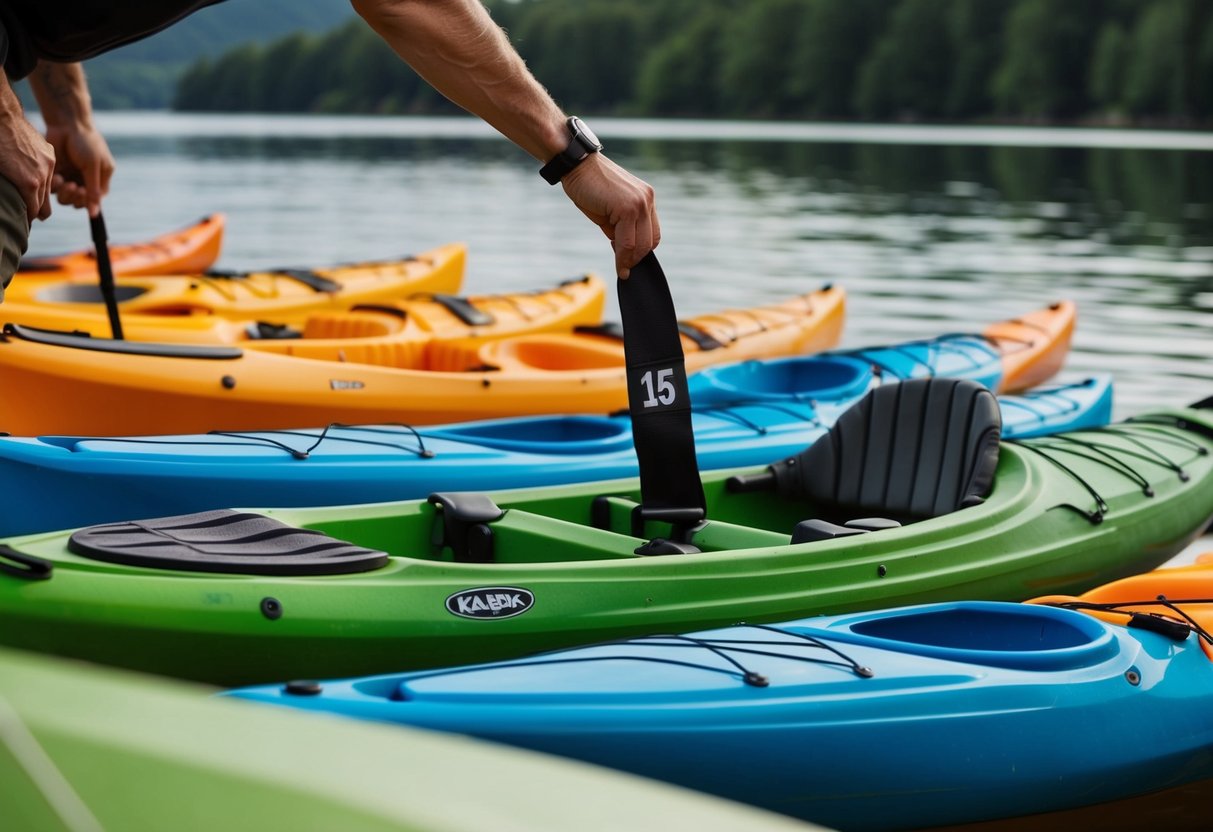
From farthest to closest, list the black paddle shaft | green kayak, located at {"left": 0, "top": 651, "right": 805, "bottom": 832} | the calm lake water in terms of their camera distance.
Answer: the calm lake water
the black paddle shaft
green kayak, located at {"left": 0, "top": 651, "right": 805, "bottom": 832}

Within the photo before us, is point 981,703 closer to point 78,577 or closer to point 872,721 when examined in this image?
point 872,721

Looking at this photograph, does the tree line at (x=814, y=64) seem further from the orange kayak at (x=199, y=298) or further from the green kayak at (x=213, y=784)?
the green kayak at (x=213, y=784)

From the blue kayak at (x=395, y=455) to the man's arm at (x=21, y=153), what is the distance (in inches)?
79.8

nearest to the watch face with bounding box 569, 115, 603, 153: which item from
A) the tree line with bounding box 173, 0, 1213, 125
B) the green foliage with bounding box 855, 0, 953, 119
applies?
the tree line with bounding box 173, 0, 1213, 125

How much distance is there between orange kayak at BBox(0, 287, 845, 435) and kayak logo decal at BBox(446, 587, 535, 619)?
2852mm

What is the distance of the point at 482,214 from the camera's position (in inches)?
894

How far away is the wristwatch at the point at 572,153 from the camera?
3.37 m

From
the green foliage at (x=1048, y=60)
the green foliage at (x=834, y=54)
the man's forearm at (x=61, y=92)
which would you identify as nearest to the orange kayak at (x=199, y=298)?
the man's forearm at (x=61, y=92)

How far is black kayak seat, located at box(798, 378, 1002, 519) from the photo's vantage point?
4816mm

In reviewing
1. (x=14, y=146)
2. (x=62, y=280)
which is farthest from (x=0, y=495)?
(x=62, y=280)

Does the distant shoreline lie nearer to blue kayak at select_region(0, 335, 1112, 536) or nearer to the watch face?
blue kayak at select_region(0, 335, 1112, 536)

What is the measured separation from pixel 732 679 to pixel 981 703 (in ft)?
1.82

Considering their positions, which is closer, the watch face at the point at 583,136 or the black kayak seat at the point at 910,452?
the watch face at the point at 583,136

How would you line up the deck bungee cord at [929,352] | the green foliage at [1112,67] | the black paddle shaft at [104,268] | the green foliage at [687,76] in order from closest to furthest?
the black paddle shaft at [104,268] < the deck bungee cord at [929,352] < the green foliage at [1112,67] < the green foliage at [687,76]
